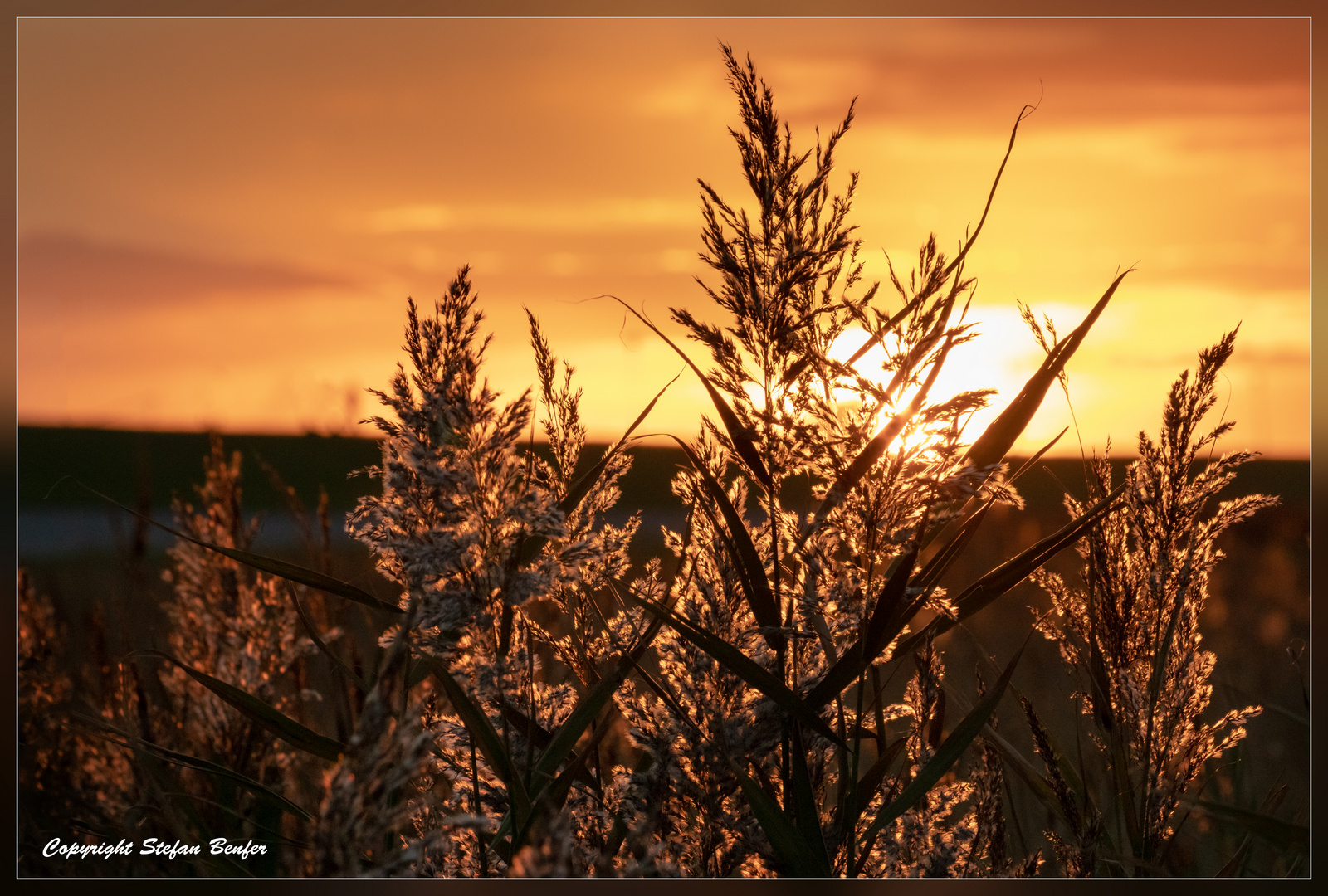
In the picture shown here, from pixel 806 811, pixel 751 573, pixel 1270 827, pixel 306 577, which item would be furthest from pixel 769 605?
pixel 1270 827

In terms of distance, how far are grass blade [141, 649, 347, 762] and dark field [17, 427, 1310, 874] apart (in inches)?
10.7

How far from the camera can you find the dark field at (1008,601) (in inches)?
88.2

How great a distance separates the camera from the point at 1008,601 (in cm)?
841

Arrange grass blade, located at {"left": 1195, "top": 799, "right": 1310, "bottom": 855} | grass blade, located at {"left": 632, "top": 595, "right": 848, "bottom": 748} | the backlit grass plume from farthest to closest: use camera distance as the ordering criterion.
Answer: the backlit grass plume
grass blade, located at {"left": 1195, "top": 799, "right": 1310, "bottom": 855}
grass blade, located at {"left": 632, "top": 595, "right": 848, "bottom": 748}

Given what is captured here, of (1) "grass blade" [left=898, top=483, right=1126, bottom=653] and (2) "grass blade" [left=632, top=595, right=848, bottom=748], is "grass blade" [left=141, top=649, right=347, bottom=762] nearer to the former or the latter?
(2) "grass blade" [left=632, top=595, right=848, bottom=748]

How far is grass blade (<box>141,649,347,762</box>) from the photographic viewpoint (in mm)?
1564

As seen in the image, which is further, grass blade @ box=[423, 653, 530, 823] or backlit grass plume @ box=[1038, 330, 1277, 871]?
backlit grass plume @ box=[1038, 330, 1277, 871]

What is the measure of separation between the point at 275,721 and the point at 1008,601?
25.8 feet

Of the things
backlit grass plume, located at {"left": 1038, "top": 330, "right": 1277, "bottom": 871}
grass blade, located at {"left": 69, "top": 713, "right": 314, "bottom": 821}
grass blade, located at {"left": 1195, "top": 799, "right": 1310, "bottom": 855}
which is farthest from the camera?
backlit grass plume, located at {"left": 1038, "top": 330, "right": 1277, "bottom": 871}

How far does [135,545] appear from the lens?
3.04 metres

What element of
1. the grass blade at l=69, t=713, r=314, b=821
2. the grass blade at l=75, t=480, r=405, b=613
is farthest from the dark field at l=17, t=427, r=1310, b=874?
the grass blade at l=69, t=713, r=314, b=821

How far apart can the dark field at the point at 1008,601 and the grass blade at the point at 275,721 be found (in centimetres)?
27

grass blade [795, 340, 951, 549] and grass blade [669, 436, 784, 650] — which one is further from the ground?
grass blade [795, 340, 951, 549]

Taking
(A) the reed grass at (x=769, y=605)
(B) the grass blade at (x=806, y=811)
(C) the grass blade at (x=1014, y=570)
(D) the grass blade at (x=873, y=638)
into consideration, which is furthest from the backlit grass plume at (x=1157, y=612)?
(B) the grass blade at (x=806, y=811)
